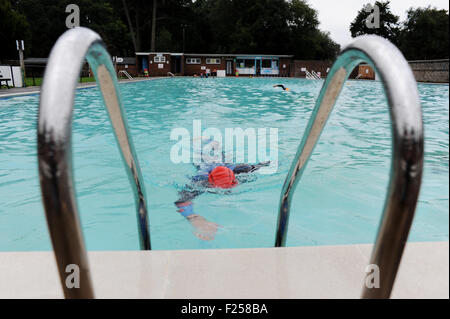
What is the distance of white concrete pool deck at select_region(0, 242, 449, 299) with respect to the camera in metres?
1.19

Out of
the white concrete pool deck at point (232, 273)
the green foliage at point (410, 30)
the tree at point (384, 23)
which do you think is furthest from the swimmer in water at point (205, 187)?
the tree at point (384, 23)

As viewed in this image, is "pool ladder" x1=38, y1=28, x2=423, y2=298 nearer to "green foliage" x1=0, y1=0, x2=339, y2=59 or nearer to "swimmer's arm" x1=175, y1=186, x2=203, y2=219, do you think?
"swimmer's arm" x1=175, y1=186, x2=203, y2=219

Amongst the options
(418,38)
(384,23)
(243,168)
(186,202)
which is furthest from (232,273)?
(384,23)

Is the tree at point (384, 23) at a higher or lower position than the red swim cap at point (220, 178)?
higher

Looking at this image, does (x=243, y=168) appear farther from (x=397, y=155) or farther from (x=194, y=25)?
(x=194, y=25)

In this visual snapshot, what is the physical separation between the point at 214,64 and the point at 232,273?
43005 mm

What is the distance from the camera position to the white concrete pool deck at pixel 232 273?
1193 mm

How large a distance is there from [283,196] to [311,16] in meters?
56.8

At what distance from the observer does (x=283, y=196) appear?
1.70 meters

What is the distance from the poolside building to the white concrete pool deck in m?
40.9

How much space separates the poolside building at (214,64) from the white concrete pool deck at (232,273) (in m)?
40.9

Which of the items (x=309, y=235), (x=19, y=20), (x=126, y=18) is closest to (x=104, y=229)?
(x=309, y=235)

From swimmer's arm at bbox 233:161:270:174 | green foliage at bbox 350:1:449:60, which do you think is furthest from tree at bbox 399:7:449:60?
swimmer's arm at bbox 233:161:270:174

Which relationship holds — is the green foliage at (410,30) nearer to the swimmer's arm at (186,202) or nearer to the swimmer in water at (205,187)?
the swimmer in water at (205,187)
